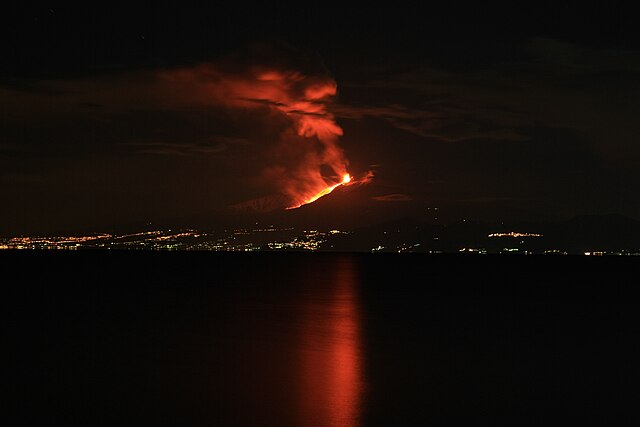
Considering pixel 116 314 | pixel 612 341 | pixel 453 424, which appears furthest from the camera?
pixel 116 314


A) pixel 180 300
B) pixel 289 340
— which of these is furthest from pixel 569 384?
pixel 180 300

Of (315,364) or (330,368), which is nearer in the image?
(330,368)

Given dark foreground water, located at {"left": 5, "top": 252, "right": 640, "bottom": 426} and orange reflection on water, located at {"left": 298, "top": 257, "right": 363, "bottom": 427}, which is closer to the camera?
orange reflection on water, located at {"left": 298, "top": 257, "right": 363, "bottom": 427}

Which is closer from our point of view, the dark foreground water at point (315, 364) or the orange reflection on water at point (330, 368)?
the orange reflection on water at point (330, 368)

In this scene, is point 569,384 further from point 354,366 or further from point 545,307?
point 545,307

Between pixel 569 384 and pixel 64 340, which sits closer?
pixel 569 384

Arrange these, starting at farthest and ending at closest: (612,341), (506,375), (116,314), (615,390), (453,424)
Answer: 1. (116,314)
2. (612,341)
3. (506,375)
4. (615,390)
5. (453,424)
